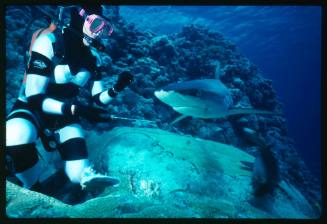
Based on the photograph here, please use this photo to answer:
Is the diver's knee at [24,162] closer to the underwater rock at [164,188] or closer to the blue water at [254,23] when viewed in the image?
the underwater rock at [164,188]

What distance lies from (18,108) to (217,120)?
5931mm

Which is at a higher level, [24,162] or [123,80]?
[123,80]

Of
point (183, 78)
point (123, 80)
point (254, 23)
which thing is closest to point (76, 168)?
point (123, 80)

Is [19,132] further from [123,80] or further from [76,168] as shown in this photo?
[123,80]

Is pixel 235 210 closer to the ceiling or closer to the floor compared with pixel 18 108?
closer to the floor

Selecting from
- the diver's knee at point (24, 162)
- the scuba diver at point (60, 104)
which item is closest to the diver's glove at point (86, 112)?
the scuba diver at point (60, 104)

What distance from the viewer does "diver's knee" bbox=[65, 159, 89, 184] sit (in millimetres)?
3539

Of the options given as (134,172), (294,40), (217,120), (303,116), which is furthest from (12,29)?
(303,116)

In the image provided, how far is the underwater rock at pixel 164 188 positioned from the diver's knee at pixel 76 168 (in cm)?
45

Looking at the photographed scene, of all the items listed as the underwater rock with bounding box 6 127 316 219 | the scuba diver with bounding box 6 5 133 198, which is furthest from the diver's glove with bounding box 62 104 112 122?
the underwater rock with bounding box 6 127 316 219

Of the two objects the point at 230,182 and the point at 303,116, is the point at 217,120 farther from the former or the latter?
the point at 303,116

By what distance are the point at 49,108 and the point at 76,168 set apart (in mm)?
986

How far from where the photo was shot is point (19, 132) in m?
3.20

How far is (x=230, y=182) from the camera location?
3.56 metres
